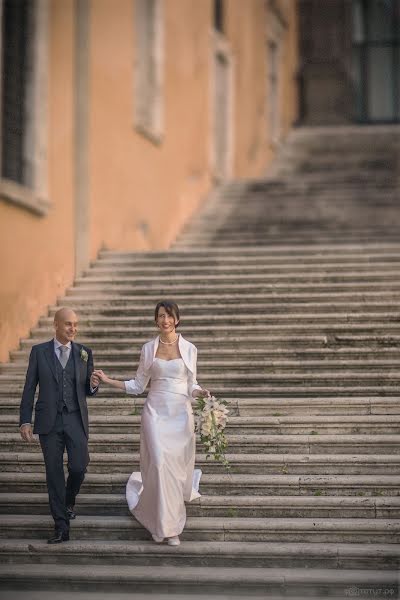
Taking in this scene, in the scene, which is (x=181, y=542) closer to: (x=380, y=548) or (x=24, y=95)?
(x=380, y=548)

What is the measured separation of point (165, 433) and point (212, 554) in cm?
84

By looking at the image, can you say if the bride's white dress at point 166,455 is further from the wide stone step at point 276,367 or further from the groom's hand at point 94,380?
the wide stone step at point 276,367

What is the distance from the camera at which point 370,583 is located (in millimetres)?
7383

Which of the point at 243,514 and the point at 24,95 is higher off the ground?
the point at 24,95

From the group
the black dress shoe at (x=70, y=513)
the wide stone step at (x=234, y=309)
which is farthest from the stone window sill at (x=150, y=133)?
the black dress shoe at (x=70, y=513)

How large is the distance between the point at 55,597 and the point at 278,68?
19683mm

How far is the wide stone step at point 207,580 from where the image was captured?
24.2 ft

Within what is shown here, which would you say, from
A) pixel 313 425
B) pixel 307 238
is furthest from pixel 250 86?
pixel 313 425

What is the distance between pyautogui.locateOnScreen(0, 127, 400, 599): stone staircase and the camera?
7652mm

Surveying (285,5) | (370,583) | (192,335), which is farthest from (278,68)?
(370,583)

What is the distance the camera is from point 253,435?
9094 millimetres

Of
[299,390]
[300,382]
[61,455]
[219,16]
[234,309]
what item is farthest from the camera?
[219,16]

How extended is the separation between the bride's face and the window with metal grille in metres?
4.49

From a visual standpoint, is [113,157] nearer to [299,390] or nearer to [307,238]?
[307,238]
